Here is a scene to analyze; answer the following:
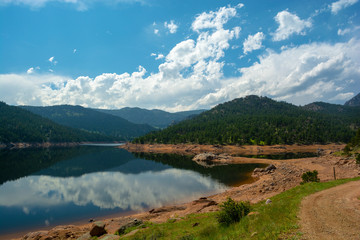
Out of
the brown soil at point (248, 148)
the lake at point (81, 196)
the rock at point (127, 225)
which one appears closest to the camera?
the rock at point (127, 225)

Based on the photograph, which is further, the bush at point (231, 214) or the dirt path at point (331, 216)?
the bush at point (231, 214)

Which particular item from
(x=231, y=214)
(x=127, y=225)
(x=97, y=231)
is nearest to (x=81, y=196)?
(x=97, y=231)

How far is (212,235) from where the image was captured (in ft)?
44.2

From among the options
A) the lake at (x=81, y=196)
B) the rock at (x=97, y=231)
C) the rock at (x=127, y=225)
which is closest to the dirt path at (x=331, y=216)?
the rock at (x=127, y=225)

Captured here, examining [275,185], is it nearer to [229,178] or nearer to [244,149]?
[229,178]

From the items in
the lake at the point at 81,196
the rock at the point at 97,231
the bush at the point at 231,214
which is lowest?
the lake at the point at 81,196

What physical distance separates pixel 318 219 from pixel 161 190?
3842cm

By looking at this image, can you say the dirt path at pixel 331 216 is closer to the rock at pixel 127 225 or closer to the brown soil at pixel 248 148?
the rock at pixel 127 225

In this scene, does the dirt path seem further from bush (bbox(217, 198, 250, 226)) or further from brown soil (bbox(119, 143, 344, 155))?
brown soil (bbox(119, 143, 344, 155))

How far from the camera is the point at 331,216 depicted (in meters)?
13.6

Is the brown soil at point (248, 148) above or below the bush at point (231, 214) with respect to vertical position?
below

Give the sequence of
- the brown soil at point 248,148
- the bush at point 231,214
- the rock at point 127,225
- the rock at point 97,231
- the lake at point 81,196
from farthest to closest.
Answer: the brown soil at point 248,148 < the lake at point 81,196 < the rock at point 97,231 < the rock at point 127,225 < the bush at point 231,214

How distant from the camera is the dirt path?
10.8m

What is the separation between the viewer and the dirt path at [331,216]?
424 inches
